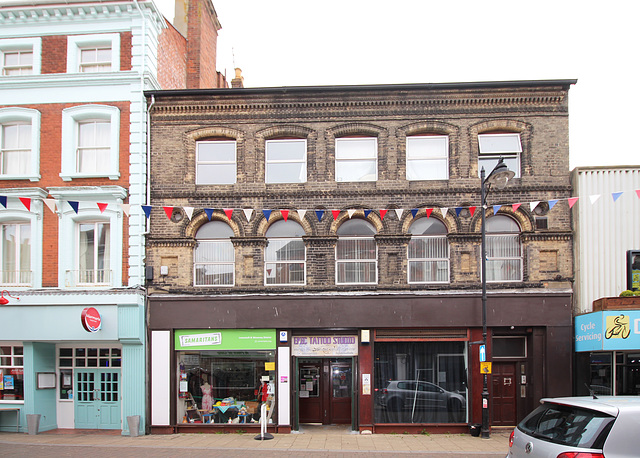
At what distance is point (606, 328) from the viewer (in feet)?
41.6

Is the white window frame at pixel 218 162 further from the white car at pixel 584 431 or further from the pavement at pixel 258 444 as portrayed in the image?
the white car at pixel 584 431

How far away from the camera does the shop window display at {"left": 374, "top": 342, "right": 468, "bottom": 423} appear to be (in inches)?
561

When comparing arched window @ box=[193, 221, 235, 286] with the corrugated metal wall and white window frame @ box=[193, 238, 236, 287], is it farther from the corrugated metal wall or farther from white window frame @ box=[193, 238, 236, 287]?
the corrugated metal wall

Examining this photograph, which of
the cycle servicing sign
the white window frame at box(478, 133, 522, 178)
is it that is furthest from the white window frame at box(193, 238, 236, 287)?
the cycle servicing sign

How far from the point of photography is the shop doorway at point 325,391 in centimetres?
1500

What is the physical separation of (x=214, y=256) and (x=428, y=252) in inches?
239

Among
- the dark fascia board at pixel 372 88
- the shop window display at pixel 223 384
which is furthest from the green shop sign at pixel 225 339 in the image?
the dark fascia board at pixel 372 88

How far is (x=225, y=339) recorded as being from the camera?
1453 cm

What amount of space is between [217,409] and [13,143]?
9762 millimetres

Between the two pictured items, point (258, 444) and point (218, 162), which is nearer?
point (258, 444)

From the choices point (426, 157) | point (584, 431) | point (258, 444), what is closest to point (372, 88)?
point (426, 157)

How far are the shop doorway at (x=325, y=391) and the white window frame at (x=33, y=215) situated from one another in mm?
7837

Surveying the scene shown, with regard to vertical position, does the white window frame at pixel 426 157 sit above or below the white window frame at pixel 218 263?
above

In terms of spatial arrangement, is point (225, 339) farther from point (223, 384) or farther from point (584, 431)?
point (584, 431)
